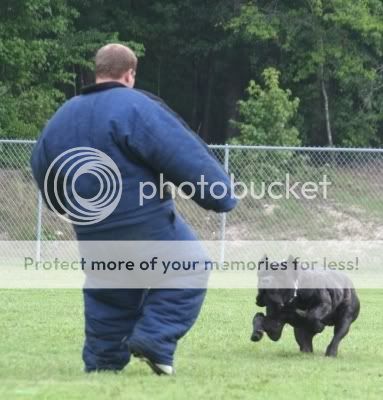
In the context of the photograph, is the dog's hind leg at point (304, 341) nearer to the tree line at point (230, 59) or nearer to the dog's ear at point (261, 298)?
the dog's ear at point (261, 298)

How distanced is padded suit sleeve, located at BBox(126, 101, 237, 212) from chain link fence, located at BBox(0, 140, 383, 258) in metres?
11.8

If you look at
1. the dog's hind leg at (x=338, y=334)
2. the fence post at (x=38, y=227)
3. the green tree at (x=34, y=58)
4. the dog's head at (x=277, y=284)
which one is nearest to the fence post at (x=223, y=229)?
the fence post at (x=38, y=227)

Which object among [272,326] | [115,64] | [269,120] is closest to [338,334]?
[272,326]

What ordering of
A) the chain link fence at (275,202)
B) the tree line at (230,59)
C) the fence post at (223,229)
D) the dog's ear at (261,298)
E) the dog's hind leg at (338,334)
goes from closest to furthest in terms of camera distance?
the dog's ear at (261,298) → the dog's hind leg at (338,334) → the fence post at (223,229) → the chain link fence at (275,202) → the tree line at (230,59)

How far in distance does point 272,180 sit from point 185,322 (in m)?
12.3

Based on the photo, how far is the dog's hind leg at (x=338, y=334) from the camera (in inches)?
333

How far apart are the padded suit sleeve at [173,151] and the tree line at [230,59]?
17239 mm

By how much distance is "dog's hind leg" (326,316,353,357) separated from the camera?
845cm

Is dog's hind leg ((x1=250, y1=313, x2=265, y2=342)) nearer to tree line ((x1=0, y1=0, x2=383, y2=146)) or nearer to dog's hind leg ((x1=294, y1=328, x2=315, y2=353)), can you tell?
dog's hind leg ((x1=294, y1=328, x2=315, y2=353))

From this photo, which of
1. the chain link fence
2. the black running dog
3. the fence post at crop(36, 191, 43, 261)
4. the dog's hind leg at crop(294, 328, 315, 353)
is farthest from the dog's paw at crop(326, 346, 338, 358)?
the chain link fence

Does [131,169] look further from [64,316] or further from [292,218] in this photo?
→ [292,218]

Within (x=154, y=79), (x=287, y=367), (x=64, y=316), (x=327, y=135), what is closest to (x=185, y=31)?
(x=154, y=79)

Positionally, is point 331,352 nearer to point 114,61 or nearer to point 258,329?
point 258,329

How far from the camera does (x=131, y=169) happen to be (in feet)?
20.0
